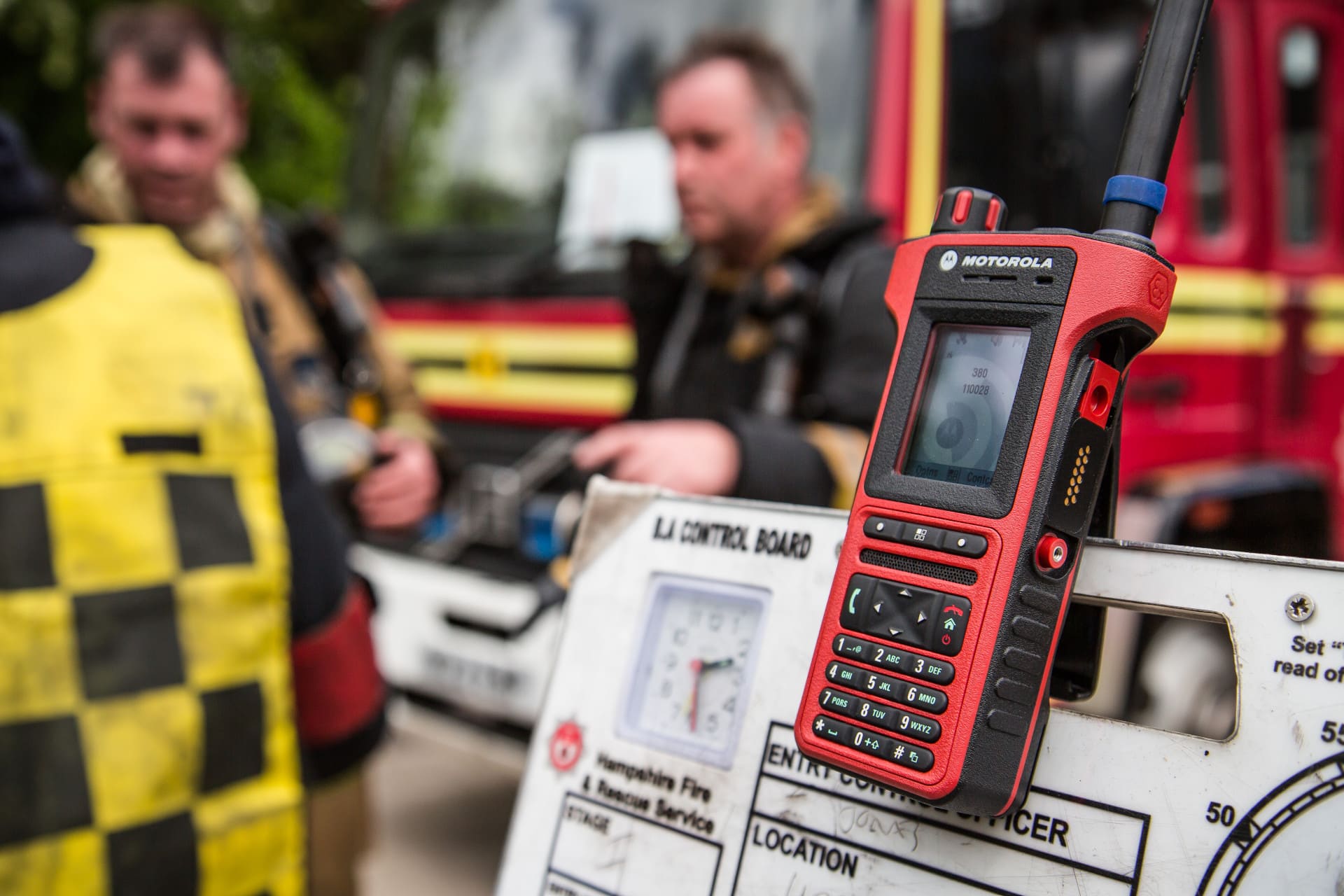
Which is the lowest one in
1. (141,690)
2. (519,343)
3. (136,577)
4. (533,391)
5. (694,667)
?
(141,690)

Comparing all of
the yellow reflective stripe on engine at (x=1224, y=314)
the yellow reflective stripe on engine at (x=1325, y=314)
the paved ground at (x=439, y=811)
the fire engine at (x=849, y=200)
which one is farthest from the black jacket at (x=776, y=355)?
the yellow reflective stripe on engine at (x=1325, y=314)

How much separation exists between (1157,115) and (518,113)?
9.07 ft

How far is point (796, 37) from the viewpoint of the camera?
2.68m

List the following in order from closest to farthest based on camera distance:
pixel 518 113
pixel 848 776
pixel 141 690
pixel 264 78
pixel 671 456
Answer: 1. pixel 848 776
2. pixel 141 690
3. pixel 671 456
4. pixel 518 113
5. pixel 264 78

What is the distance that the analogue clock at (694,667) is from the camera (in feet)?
2.56

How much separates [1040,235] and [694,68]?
148 cm

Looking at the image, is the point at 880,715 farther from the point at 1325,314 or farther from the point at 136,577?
the point at 1325,314

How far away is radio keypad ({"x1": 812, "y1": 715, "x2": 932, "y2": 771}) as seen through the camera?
0.63 metres

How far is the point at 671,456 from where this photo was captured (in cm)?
128

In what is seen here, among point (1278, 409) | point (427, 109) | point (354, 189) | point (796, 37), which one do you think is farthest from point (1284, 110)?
point (354, 189)

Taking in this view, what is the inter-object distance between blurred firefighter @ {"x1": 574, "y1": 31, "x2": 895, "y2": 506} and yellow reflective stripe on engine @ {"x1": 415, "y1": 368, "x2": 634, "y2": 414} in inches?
25.2

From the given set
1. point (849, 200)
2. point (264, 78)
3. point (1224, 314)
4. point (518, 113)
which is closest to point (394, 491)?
point (849, 200)

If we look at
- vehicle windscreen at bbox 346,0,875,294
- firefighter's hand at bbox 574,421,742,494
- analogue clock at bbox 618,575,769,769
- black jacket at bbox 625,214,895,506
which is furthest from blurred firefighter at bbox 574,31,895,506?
analogue clock at bbox 618,575,769,769

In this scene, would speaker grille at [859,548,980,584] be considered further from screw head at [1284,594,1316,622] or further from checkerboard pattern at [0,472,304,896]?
checkerboard pattern at [0,472,304,896]
